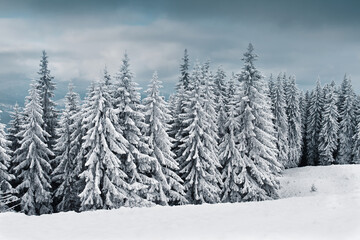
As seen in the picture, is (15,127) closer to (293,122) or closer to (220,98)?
(220,98)

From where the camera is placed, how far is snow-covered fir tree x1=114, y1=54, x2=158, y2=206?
25.1 meters

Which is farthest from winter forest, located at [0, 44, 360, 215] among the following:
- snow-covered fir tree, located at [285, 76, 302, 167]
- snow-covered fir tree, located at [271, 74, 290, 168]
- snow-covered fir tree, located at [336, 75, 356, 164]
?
snow-covered fir tree, located at [336, 75, 356, 164]

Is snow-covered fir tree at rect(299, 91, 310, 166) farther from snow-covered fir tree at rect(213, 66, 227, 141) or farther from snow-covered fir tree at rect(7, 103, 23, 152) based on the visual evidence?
snow-covered fir tree at rect(7, 103, 23, 152)

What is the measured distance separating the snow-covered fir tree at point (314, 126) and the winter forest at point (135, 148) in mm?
29836

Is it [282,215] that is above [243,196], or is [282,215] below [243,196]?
above

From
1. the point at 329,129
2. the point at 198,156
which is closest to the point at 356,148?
the point at 329,129

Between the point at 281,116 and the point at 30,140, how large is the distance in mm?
38172

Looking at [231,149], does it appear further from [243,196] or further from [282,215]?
[282,215]

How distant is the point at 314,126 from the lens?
188ft

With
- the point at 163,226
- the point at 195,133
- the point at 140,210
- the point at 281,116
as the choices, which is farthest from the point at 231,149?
the point at 281,116

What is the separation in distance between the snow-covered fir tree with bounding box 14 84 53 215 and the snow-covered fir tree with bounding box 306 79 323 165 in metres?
48.6

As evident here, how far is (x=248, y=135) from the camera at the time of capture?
28953mm

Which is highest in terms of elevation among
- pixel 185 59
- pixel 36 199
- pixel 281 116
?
pixel 185 59

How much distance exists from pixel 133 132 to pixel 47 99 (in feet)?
40.5
